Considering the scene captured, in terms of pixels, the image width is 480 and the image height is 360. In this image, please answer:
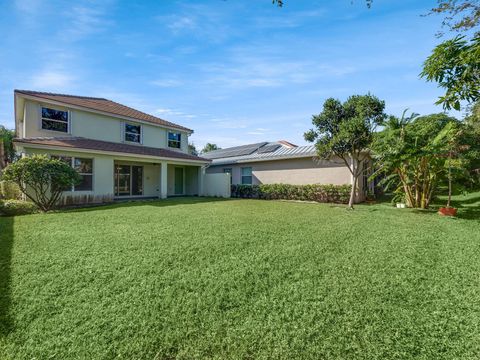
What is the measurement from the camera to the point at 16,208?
34.1 ft

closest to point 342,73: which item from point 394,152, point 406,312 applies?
point 394,152

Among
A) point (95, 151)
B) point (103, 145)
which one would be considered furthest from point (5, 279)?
point (103, 145)

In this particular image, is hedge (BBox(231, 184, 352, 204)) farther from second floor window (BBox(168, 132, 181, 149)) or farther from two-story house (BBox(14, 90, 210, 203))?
second floor window (BBox(168, 132, 181, 149))

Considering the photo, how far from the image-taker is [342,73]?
10906mm

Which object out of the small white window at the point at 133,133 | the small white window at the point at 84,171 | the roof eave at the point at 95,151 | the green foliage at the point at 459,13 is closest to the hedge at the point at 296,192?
the roof eave at the point at 95,151

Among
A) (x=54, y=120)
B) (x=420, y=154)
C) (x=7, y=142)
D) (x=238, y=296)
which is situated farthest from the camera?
(x=7, y=142)

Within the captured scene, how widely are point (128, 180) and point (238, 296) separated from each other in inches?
655

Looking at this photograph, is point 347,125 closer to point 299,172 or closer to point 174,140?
point 299,172

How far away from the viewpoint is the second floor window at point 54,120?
550 inches

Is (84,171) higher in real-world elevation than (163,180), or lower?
higher

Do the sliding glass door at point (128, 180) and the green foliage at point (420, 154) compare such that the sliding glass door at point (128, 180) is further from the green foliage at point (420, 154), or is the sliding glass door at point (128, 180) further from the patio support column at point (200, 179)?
the green foliage at point (420, 154)

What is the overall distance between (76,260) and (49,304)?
1.47 m

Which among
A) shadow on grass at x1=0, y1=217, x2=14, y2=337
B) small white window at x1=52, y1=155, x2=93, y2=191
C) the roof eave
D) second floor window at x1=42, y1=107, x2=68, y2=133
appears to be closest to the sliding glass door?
small white window at x1=52, y1=155, x2=93, y2=191

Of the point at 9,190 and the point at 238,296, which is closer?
the point at 238,296
